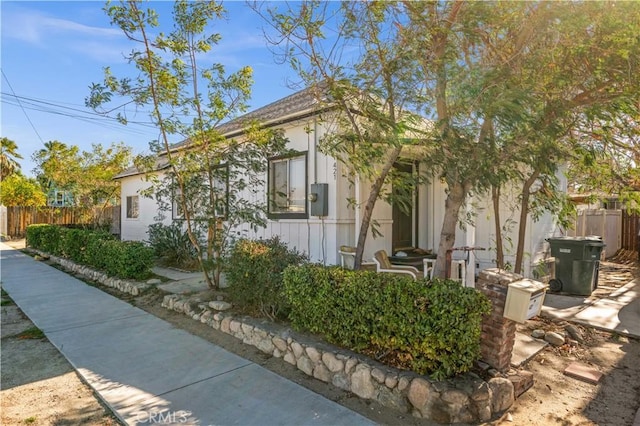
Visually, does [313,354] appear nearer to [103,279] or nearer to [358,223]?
[358,223]

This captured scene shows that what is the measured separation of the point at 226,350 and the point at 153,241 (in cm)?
789

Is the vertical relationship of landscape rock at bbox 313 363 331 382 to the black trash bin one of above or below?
below

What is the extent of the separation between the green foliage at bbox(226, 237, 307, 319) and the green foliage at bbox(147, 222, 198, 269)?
4638 mm

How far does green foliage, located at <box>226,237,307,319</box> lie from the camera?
524 centimetres

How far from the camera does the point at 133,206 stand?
16031mm

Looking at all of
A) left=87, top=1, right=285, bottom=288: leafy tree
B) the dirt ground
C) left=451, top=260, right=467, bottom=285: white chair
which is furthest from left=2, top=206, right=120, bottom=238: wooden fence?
left=451, top=260, right=467, bottom=285: white chair

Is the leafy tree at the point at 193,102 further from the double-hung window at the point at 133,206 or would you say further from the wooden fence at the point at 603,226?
the wooden fence at the point at 603,226

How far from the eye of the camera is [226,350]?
15.5ft

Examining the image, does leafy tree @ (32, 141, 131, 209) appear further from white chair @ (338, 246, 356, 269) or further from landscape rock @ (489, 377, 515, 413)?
landscape rock @ (489, 377, 515, 413)

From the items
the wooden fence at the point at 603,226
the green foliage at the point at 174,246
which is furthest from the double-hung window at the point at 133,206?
the wooden fence at the point at 603,226

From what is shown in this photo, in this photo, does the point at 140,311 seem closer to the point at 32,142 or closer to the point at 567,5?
the point at 567,5

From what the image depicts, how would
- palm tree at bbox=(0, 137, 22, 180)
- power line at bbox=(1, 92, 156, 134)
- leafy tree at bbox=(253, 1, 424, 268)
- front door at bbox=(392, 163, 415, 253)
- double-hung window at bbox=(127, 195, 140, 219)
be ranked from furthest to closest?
1. palm tree at bbox=(0, 137, 22, 180)
2. power line at bbox=(1, 92, 156, 134)
3. double-hung window at bbox=(127, 195, 140, 219)
4. front door at bbox=(392, 163, 415, 253)
5. leafy tree at bbox=(253, 1, 424, 268)

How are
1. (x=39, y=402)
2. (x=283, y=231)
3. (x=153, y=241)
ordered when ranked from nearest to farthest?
1. (x=39, y=402)
2. (x=283, y=231)
3. (x=153, y=241)

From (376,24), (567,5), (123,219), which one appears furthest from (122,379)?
(123,219)
